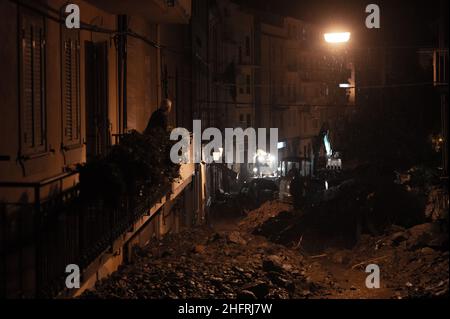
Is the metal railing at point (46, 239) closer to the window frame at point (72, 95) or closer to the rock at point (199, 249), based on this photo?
the window frame at point (72, 95)

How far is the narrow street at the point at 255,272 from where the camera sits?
13.5 metres

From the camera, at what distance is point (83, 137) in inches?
492

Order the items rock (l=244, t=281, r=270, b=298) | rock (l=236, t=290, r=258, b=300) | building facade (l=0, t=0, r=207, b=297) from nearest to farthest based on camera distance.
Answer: building facade (l=0, t=0, r=207, b=297), rock (l=236, t=290, r=258, b=300), rock (l=244, t=281, r=270, b=298)

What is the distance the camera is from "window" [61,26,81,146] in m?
11.3

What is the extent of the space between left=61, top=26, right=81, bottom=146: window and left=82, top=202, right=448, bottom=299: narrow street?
2715 mm

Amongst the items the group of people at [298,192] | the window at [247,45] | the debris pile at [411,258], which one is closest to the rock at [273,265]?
the debris pile at [411,258]

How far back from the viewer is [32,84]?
31.6ft

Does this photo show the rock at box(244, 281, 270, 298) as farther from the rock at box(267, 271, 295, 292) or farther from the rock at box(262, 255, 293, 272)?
the rock at box(262, 255, 293, 272)

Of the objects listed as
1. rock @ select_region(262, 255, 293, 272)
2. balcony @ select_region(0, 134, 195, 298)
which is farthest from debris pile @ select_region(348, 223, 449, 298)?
balcony @ select_region(0, 134, 195, 298)

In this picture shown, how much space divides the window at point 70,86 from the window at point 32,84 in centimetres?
111

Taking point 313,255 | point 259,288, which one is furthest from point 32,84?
point 313,255
